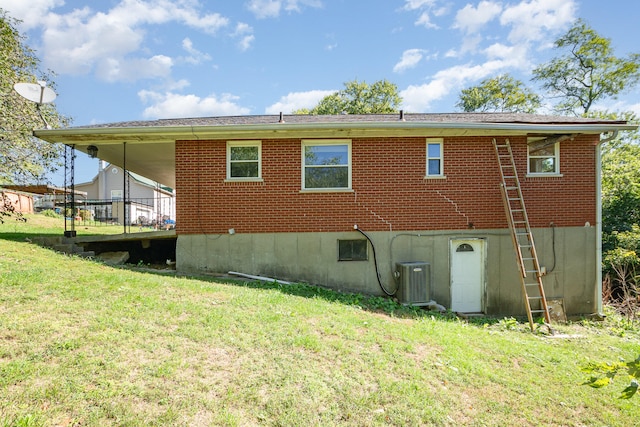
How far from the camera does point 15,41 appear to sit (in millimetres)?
10422

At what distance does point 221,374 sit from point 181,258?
218 inches

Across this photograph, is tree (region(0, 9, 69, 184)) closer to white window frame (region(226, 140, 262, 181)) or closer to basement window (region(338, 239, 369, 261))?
white window frame (region(226, 140, 262, 181))

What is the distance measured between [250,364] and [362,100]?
30.7 meters

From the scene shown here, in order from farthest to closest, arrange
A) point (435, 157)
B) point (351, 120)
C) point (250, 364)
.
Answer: point (351, 120), point (435, 157), point (250, 364)

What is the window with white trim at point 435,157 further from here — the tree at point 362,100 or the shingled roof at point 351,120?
the tree at point 362,100

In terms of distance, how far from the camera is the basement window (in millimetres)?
8414

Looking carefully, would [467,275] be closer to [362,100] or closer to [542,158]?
[542,158]

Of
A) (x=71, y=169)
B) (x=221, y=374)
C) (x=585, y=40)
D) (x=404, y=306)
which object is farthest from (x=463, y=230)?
(x=585, y=40)

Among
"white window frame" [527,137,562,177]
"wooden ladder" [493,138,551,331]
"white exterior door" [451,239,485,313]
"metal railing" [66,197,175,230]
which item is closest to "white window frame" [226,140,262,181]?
"white exterior door" [451,239,485,313]

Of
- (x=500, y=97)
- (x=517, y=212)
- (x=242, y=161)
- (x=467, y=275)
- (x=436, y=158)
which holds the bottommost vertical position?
(x=467, y=275)

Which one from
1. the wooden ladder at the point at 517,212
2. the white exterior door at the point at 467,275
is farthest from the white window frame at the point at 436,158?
the white exterior door at the point at 467,275

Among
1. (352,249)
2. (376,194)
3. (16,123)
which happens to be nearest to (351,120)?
(376,194)

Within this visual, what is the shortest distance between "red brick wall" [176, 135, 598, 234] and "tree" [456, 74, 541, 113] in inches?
858

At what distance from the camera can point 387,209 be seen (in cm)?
841
